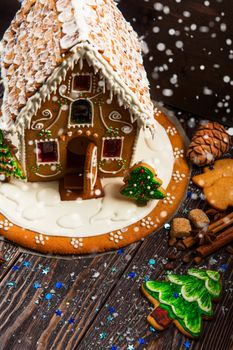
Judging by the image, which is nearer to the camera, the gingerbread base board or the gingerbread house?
the gingerbread house

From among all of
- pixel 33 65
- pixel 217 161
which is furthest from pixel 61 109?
pixel 217 161

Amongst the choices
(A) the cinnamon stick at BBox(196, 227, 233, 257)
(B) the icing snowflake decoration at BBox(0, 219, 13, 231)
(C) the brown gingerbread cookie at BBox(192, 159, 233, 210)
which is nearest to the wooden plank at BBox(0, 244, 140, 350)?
(B) the icing snowflake decoration at BBox(0, 219, 13, 231)

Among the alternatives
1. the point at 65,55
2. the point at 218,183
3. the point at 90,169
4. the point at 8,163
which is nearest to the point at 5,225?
the point at 8,163

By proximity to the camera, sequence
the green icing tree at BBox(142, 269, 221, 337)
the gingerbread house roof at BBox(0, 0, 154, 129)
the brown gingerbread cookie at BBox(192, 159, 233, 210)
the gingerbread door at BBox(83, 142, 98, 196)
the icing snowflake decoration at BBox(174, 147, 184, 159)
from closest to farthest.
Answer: the gingerbread house roof at BBox(0, 0, 154, 129) → the green icing tree at BBox(142, 269, 221, 337) → the gingerbread door at BBox(83, 142, 98, 196) → the brown gingerbread cookie at BBox(192, 159, 233, 210) → the icing snowflake decoration at BBox(174, 147, 184, 159)

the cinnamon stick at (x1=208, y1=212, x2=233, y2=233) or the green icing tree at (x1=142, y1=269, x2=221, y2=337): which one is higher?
the cinnamon stick at (x1=208, y1=212, x2=233, y2=233)

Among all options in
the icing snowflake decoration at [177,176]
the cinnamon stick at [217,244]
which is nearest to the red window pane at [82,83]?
the icing snowflake decoration at [177,176]

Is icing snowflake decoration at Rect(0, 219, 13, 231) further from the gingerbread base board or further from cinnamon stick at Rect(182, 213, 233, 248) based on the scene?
cinnamon stick at Rect(182, 213, 233, 248)

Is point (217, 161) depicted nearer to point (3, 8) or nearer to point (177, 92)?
point (177, 92)
